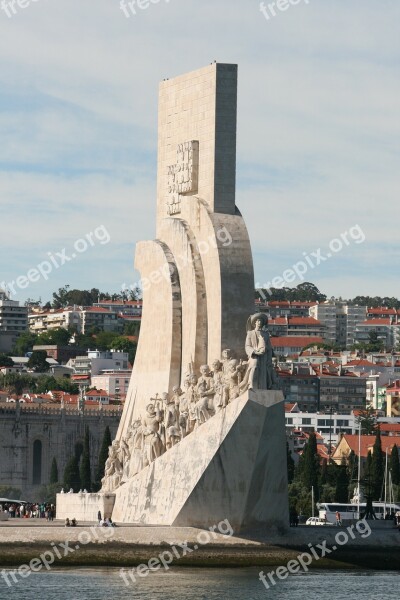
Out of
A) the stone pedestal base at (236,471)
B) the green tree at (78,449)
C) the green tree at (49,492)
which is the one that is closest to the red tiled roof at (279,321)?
the green tree at (78,449)

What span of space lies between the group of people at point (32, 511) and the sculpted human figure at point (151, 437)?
378 centimetres

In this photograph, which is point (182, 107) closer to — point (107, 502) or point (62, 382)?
point (107, 502)

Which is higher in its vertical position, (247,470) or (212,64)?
Result: (212,64)

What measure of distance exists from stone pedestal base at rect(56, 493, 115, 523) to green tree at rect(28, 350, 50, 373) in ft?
305

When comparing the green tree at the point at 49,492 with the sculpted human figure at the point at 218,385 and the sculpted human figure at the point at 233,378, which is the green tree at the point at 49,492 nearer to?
the sculpted human figure at the point at 218,385

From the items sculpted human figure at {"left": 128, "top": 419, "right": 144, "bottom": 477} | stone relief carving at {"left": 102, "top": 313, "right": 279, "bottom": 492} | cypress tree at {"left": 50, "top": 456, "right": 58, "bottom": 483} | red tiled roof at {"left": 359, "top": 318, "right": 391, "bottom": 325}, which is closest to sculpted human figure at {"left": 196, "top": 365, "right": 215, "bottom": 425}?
stone relief carving at {"left": 102, "top": 313, "right": 279, "bottom": 492}

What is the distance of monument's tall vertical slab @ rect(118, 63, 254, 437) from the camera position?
4916cm

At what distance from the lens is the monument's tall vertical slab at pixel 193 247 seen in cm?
4916

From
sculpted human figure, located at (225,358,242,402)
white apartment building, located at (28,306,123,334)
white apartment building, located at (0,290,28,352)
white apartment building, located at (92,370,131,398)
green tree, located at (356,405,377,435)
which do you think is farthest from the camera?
white apartment building, located at (28,306,123,334)

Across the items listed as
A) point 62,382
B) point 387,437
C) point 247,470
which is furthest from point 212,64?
point 62,382

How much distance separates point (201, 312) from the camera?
5019cm

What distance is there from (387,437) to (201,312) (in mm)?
50645

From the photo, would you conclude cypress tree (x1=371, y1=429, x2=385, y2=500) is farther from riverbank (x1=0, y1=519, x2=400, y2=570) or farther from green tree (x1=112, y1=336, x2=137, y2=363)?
green tree (x1=112, y1=336, x2=137, y2=363)

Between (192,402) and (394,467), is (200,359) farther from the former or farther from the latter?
(394,467)
